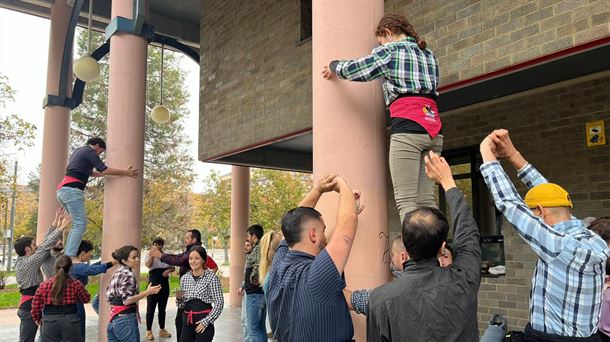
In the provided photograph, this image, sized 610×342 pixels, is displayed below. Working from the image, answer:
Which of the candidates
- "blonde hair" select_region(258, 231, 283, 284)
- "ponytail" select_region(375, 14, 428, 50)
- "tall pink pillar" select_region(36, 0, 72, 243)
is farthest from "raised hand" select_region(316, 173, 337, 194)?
"tall pink pillar" select_region(36, 0, 72, 243)

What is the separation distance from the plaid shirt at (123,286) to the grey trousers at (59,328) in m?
0.48

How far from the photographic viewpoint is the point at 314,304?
2.36 metres

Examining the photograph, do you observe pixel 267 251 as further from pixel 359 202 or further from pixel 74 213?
pixel 359 202

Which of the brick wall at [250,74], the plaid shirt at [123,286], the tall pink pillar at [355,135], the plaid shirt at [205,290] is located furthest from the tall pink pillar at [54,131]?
the tall pink pillar at [355,135]

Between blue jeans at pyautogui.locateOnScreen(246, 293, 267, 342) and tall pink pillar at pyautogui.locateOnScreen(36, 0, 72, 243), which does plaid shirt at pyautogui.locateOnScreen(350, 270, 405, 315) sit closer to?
blue jeans at pyautogui.locateOnScreen(246, 293, 267, 342)

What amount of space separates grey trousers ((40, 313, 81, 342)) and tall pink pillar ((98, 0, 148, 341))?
945mm

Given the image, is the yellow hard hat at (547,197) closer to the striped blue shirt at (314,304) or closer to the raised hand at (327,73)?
the striped blue shirt at (314,304)

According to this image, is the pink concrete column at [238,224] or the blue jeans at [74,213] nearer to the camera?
the blue jeans at [74,213]

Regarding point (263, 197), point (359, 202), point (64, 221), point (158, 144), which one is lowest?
point (64, 221)

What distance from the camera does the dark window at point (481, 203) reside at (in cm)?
781

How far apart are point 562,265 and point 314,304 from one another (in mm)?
1156

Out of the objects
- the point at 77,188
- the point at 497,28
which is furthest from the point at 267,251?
the point at 497,28

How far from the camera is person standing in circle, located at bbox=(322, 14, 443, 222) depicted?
2777 millimetres

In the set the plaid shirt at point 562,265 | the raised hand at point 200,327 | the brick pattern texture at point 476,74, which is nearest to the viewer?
the plaid shirt at point 562,265
